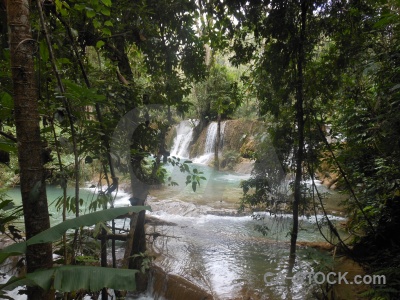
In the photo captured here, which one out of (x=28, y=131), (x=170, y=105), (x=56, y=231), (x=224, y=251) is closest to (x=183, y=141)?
(x=224, y=251)

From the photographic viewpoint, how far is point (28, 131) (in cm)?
173

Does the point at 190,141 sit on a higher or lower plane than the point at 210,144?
higher

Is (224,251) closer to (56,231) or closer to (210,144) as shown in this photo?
(56,231)

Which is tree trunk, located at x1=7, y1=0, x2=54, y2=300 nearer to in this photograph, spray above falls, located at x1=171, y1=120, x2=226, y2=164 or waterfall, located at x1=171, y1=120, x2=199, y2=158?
spray above falls, located at x1=171, y1=120, x2=226, y2=164

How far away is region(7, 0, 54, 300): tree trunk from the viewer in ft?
5.55

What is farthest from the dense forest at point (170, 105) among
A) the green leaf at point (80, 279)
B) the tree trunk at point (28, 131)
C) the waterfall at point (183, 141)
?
the waterfall at point (183, 141)

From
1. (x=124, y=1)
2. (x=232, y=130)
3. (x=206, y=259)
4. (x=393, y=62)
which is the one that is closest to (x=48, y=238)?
(x=124, y=1)

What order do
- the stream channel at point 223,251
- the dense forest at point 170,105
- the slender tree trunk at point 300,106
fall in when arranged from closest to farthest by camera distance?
the dense forest at point 170,105 → the slender tree trunk at point 300,106 → the stream channel at point 223,251

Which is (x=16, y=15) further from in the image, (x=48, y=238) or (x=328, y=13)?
(x=328, y=13)

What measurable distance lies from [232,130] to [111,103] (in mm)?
14483

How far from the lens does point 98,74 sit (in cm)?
307

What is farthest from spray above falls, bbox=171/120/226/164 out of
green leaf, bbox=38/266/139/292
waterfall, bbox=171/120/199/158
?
green leaf, bbox=38/266/139/292

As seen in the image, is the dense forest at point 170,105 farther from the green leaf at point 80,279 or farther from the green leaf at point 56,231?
the green leaf at point 80,279

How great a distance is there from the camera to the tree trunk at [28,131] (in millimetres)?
1692
